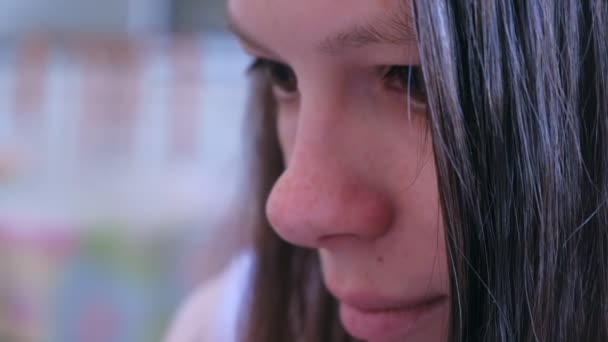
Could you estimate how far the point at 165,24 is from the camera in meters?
1.46

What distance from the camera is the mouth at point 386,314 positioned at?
39cm

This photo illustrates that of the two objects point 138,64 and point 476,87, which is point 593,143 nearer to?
point 476,87

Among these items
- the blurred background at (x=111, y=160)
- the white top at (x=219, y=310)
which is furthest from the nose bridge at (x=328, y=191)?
the blurred background at (x=111, y=160)

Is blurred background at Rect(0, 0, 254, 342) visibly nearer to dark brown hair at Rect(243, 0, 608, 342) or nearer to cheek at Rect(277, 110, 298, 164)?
cheek at Rect(277, 110, 298, 164)

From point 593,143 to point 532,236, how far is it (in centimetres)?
5

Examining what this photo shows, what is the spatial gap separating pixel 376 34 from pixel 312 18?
3 cm

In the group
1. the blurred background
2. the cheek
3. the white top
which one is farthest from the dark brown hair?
the blurred background

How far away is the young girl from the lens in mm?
308

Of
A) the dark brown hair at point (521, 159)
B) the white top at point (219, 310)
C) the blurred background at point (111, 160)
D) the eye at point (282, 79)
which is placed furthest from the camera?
the blurred background at point (111, 160)

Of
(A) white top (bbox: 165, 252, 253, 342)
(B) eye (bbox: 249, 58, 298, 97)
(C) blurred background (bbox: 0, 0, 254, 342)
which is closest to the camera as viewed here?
(B) eye (bbox: 249, 58, 298, 97)

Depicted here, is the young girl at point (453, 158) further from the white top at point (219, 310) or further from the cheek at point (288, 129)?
the white top at point (219, 310)

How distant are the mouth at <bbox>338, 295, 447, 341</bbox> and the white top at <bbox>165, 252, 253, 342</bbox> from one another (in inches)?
7.5

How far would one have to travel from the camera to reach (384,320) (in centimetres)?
40

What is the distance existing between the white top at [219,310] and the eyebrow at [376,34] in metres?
0.30
